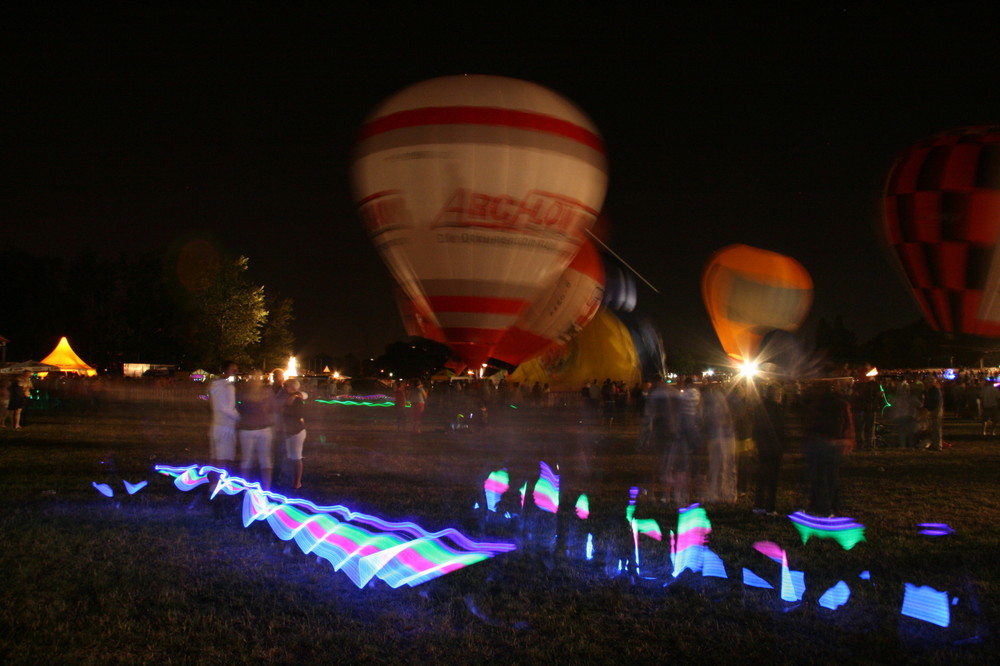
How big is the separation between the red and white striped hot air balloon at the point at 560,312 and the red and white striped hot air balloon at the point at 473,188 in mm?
5505

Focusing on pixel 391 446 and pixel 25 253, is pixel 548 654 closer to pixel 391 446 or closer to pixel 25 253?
pixel 391 446

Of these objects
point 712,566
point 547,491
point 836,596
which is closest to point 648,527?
point 712,566

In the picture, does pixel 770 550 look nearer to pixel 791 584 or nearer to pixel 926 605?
pixel 791 584

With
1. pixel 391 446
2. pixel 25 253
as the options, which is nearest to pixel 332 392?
pixel 391 446

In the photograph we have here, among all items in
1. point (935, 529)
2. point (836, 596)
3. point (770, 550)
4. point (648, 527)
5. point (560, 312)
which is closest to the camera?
point (836, 596)

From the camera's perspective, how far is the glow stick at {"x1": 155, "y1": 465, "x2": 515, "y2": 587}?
576 centimetres

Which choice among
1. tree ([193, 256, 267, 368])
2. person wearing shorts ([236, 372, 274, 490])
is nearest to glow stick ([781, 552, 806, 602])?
person wearing shorts ([236, 372, 274, 490])

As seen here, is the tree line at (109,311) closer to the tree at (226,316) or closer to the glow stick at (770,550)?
the tree at (226,316)

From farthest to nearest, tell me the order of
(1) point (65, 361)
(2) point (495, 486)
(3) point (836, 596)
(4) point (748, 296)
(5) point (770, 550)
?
(1) point (65, 361) < (4) point (748, 296) < (2) point (495, 486) < (5) point (770, 550) < (3) point (836, 596)

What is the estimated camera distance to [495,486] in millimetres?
9867

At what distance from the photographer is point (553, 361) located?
1421 inches

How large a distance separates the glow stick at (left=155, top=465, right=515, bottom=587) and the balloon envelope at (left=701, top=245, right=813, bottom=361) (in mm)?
28335

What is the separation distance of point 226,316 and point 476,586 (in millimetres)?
45442

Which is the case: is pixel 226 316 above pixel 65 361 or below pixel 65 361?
above
